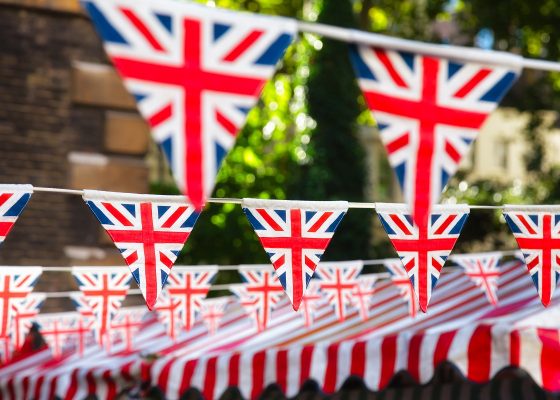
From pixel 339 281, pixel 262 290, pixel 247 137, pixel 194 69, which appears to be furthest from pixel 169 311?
pixel 247 137

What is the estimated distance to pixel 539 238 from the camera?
6.42 m

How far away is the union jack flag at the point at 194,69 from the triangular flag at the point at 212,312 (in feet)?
21.1

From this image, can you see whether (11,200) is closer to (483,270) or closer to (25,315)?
(25,315)

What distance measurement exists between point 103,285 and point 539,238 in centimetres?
355

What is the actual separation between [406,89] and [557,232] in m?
2.69

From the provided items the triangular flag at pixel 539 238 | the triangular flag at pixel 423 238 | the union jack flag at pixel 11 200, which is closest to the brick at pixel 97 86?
the union jack flag at pixel 11 200

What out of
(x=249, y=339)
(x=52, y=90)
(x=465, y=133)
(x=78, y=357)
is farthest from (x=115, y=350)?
(x=465, y=133)

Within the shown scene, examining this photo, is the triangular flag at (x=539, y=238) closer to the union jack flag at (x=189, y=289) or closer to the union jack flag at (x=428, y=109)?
the union jack flag at (x=428, y=109)

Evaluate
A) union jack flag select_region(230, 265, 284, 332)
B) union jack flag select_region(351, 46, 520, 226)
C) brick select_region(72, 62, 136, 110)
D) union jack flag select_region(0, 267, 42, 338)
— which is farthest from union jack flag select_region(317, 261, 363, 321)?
union jack flag select_region(351, 46, 520, 226)

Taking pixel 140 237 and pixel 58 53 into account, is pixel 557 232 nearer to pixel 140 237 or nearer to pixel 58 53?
pixel 140 237

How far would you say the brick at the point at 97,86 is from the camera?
12.1m

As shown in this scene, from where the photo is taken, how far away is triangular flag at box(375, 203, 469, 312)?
6176mm

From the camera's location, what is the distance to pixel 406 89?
13.4ft

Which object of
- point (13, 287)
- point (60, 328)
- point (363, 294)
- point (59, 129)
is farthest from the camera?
point (59, 129)
